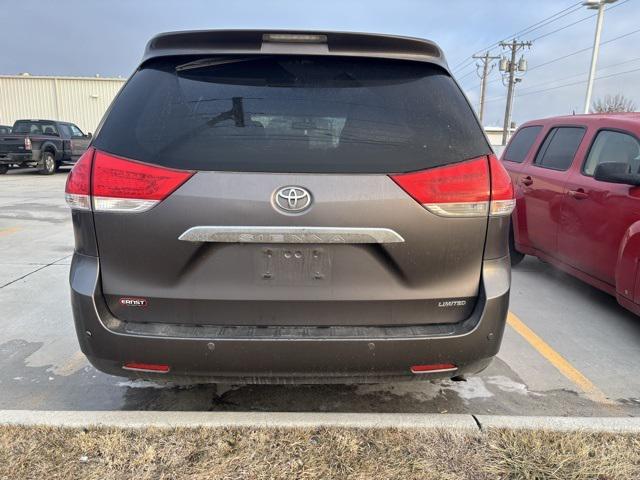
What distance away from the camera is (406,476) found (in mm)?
2131

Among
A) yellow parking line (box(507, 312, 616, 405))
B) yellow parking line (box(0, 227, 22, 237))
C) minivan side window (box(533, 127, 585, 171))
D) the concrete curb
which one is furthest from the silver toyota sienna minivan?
yellow parking line (box(0, 227, 22, 237))

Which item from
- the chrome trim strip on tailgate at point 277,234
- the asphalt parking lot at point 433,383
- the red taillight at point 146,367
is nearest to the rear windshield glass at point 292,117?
the chrome trim strip on tailgate at point 277,234

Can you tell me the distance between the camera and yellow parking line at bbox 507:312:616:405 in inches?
118

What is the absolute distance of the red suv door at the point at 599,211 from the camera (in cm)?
390

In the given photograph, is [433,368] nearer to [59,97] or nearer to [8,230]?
[8,230]

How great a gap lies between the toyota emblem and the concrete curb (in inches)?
45.2

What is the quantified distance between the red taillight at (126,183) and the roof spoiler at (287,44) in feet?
1.86

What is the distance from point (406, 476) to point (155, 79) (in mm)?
2142

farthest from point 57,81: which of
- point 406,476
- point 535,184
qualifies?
point 406,476

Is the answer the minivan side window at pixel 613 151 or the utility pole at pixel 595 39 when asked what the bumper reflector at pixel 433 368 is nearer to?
the minivan side window at pixel 613 151

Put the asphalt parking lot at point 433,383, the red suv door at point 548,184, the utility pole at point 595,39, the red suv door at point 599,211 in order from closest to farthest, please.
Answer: the asphalt parking lot at point 433,383, the red suv door at point 599,211, the red suv door at point 548,184, the utility pole at point 595,39

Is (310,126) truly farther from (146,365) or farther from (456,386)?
(456,386)

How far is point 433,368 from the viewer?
2.13m

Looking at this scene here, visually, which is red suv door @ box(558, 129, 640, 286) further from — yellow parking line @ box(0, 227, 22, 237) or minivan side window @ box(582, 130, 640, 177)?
yellow parking line @ box(0, 227, 22, 237)
